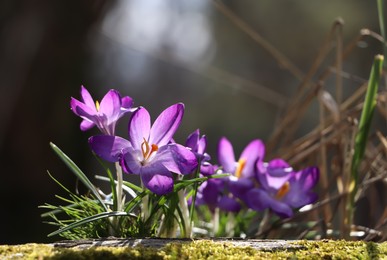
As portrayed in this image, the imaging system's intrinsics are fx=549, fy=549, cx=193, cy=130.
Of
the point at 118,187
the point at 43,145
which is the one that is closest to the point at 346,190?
the point at 118,187

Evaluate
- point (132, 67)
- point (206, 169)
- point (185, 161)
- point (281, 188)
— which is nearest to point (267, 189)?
point (281, 188)

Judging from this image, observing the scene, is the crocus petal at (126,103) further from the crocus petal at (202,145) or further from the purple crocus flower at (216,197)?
the purple crocus flower at (216,197)

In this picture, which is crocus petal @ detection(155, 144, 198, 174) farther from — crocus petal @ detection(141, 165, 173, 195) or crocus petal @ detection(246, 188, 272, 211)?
crocus petal @ detection(246, 188, 272, 211)

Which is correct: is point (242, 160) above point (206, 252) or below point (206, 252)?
above

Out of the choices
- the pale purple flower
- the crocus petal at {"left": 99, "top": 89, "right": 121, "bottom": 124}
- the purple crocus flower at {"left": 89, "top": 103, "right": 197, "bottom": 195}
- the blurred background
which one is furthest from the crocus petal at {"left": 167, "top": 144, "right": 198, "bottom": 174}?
the blurred background

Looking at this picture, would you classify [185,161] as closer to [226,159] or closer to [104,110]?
[104,110]

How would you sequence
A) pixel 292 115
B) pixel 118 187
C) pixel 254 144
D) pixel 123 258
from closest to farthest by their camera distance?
Answer: pixel 123 258
pixel 118 187
pixel 254 144
pixel 292 115

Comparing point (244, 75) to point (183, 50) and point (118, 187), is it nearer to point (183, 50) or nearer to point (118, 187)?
point (183, 50)
